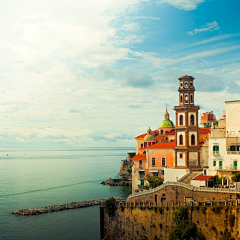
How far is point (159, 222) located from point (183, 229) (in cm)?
438

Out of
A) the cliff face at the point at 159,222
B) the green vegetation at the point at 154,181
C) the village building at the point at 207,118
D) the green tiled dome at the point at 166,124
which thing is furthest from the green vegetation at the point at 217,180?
the village building at the point at 207,118

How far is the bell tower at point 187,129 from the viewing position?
65375 mm

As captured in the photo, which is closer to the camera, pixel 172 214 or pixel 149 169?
pixel 172 214

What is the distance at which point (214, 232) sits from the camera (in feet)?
137

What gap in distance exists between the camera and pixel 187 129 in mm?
65375

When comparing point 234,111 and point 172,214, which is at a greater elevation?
point 234,111

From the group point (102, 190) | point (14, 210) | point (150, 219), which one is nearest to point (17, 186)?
point (102, 190)

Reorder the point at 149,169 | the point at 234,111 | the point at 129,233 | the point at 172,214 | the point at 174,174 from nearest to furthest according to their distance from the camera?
the point at 172,214 < the point at 129,233 < the point at 234,111 < the point at 174,174 < the point at 149,169

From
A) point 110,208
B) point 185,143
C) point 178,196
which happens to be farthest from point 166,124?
point 110,208

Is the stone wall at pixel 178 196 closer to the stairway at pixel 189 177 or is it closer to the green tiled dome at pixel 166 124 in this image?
the stairway at pixel 189 177

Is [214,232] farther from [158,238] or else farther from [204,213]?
[158,238]

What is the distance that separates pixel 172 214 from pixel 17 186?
8084 cm

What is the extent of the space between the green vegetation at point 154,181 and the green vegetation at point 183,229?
832 inches

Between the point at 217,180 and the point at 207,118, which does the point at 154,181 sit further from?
the point at 207,118
